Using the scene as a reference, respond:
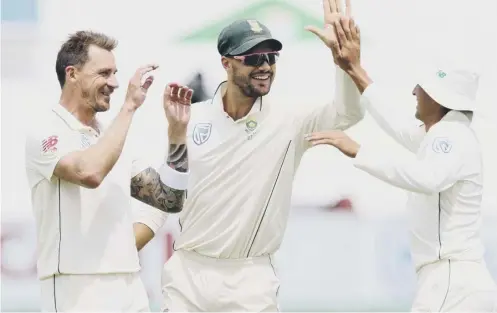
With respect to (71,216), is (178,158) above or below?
above

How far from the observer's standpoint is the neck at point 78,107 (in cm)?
536

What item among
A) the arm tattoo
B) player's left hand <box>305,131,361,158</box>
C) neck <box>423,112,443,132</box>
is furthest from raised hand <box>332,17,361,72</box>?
the arm tattoo

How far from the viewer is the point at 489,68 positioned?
26.2 feet

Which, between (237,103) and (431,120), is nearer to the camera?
(431,120)

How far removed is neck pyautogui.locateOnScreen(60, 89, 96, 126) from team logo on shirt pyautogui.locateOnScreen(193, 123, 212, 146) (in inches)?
25.0

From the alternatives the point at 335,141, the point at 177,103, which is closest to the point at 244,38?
the point at 177,103

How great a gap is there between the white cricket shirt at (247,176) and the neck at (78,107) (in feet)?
2.03

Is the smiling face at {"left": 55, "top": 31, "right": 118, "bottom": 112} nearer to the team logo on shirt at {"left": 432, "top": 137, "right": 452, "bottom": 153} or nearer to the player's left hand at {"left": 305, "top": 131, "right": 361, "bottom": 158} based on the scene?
the player's left hand at {"left": 305, "top": 131, "right": 361, "bottom": 158}

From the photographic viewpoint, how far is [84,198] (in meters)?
5.20

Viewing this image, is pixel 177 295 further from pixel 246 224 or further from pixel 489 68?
pixel 489 68

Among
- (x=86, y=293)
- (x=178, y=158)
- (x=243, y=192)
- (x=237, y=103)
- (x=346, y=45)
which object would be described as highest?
(x=346, y=45)

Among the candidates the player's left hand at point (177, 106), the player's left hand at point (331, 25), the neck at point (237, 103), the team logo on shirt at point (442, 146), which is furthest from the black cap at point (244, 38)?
the team logo on shirt at point (442, 146)

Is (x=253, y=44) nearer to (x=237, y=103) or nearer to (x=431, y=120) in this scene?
(x=237, y=103)

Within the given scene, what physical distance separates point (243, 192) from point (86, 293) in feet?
2.94
